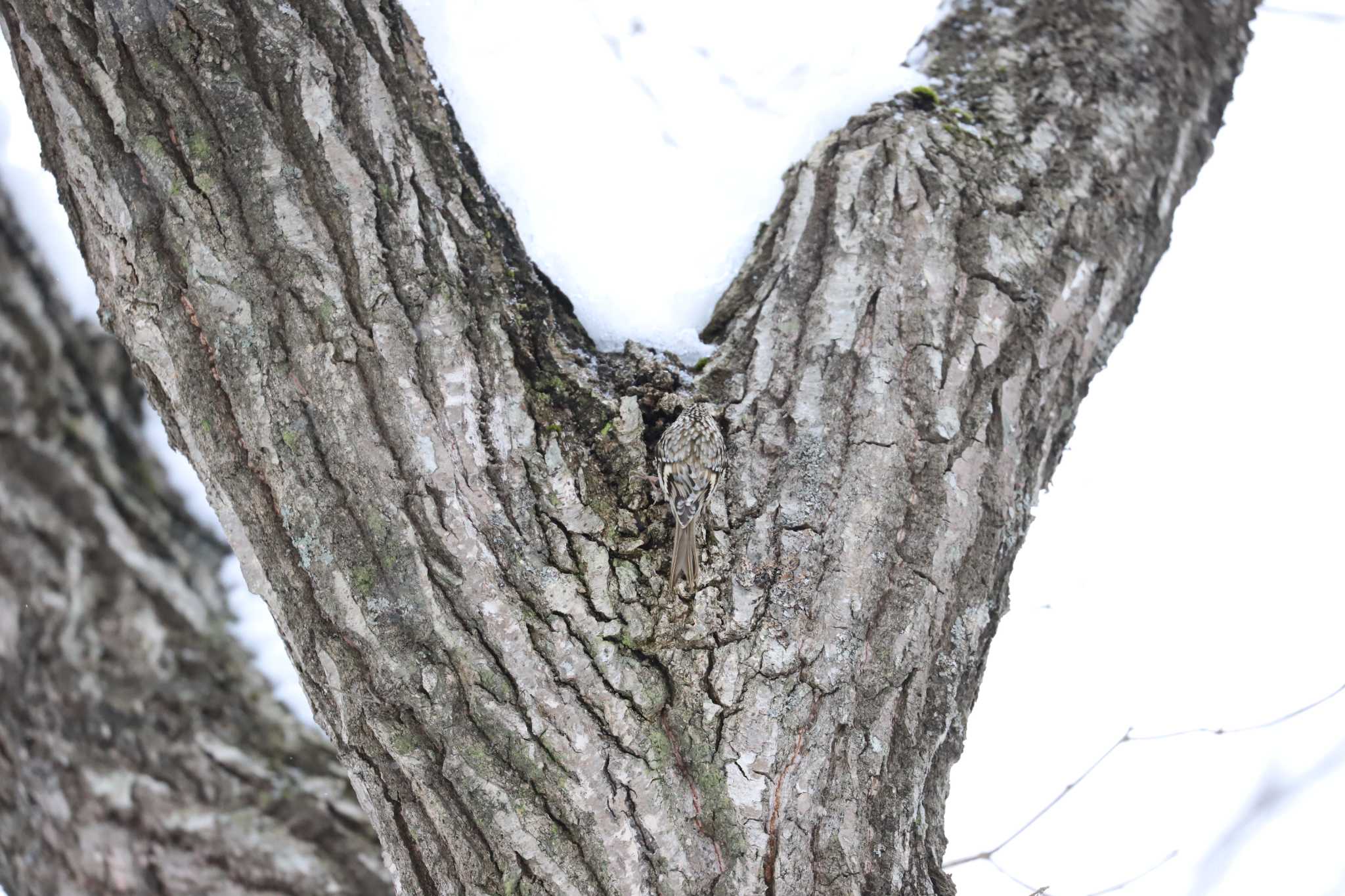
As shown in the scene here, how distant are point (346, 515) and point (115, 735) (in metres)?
1.06

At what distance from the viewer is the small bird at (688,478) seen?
1.08 m

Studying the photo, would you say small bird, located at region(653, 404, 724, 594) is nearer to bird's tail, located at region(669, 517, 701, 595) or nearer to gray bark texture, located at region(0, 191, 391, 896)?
bird's tail, located at region(669, 517, 701, 595)

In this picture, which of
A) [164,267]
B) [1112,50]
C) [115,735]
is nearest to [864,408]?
[1112,50]

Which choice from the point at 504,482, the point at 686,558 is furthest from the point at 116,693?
the point at 686,558

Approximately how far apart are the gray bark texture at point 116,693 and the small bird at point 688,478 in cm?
114

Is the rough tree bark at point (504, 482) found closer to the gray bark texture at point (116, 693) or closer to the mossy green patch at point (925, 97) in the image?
the mossy green patch at point (925, 97)

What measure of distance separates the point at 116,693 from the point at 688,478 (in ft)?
4.58

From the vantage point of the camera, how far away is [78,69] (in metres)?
1.04

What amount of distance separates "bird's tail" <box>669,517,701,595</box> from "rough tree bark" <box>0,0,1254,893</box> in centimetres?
2

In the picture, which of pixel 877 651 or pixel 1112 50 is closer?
pixel 877 651

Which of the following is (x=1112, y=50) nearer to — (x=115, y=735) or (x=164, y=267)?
(x=164, y=267)

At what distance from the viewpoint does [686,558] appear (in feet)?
3.56

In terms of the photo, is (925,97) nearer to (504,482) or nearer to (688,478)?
(688,478)

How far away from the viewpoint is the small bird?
1.08 m
